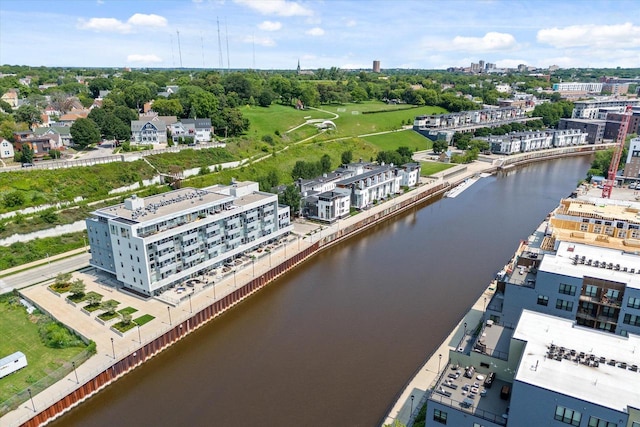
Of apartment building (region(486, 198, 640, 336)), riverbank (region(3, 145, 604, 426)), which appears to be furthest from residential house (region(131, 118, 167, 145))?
apartment building (region(486, 198, 640, 336))

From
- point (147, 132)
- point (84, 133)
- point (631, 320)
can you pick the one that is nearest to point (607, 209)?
point (631, 320)

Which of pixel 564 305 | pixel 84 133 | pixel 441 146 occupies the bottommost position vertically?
pixel 564 305

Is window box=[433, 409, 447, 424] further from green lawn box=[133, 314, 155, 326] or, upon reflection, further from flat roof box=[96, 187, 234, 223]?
flat roof box=[96, 187, 234, 223]

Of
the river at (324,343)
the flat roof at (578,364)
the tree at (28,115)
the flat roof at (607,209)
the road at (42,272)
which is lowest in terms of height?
the river at (324,343)

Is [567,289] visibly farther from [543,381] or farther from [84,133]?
[84,133]

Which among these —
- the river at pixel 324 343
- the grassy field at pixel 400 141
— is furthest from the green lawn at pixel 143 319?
the grassy field at pixel 400 141

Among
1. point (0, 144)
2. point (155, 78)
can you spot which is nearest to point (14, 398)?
point (0, 144)

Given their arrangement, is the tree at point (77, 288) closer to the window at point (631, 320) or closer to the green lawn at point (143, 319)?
the green lawn at point (143, 319)
